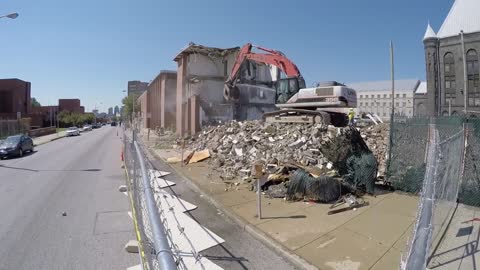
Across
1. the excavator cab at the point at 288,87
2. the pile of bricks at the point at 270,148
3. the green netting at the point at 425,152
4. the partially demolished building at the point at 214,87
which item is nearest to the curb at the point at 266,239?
the pile of bricks at the point at 270,148

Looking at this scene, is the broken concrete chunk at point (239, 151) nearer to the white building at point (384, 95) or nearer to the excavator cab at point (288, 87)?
the excavator cab at point (288, 87)

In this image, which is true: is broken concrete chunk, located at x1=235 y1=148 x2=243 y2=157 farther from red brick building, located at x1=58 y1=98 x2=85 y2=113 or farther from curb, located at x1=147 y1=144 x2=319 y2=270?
red brick building, located at x1=58 y1=98 x2=85 y2=113

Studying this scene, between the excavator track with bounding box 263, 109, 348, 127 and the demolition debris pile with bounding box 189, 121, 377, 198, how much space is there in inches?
29.2

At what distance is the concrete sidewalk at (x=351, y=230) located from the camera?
14.7 ft

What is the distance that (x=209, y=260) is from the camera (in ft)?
15.5

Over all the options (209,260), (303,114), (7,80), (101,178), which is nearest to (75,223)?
(209,260)

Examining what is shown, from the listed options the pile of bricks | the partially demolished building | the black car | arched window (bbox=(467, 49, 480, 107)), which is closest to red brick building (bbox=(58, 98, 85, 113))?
the partially demolished building

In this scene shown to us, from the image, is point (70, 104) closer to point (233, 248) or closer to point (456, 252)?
point (233, 248)

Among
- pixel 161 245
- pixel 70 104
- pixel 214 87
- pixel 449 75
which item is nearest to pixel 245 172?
pixel 161 245

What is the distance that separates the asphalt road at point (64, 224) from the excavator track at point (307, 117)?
8.64m

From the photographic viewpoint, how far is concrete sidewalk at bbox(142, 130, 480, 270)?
14.7 feet

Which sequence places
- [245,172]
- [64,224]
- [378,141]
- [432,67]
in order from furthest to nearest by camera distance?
1. [432,67]
2. [378,141]
3. [245,172]
4. [64,224]

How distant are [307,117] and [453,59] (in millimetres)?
62328

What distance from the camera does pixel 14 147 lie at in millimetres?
19828
